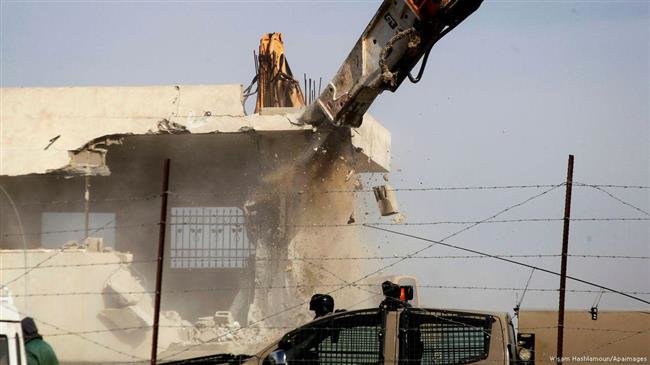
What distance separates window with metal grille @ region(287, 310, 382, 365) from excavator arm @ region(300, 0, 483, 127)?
17.6 ft

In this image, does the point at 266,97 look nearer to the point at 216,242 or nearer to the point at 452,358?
the point at 216,242

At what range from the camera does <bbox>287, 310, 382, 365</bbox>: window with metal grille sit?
7332mm

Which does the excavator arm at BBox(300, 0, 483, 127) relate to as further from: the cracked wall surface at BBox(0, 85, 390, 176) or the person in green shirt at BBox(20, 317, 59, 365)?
the person in green shirt at BBox(20, 317, 59, 365)

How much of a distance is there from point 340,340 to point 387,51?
6.80 meters

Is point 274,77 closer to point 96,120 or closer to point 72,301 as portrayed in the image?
point 96,120

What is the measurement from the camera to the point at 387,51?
13.6 metres

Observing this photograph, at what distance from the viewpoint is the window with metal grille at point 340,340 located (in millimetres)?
7332

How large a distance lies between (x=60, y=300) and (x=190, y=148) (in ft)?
12.6

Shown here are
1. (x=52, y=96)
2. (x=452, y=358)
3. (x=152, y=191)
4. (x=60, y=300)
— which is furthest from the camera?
(x=152, y=191)

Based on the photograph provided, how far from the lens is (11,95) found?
18359 millimetres

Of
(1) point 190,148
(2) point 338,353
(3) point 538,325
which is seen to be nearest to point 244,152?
(1) point 190,148

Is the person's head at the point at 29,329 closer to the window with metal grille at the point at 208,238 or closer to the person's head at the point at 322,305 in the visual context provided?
the person's head at the point at 322,305

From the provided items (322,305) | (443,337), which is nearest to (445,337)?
(443,337)

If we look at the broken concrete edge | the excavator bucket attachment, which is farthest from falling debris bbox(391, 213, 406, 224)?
the excavator bucket attachment
